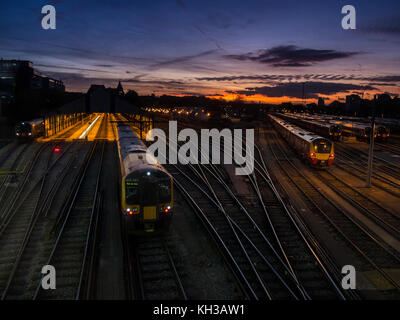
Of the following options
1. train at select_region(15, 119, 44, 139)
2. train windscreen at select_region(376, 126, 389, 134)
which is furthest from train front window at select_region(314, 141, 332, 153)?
train at select_region(15, 119, 44, 139)

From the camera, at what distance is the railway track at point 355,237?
10.1m

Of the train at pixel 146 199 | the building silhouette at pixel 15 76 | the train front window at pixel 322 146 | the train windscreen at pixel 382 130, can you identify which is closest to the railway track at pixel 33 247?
the train at pixel 146 199

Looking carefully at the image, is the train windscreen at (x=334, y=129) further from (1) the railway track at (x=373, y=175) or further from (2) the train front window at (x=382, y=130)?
(1) the railway track at (x=373, y=175)

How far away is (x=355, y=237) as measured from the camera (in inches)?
496

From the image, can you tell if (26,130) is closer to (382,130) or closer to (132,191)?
(132,191)

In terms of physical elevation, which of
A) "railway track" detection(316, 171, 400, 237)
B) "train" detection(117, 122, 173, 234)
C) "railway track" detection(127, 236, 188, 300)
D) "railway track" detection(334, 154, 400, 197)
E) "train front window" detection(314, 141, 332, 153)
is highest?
"train front window" detection(314, 141, 332, 153)

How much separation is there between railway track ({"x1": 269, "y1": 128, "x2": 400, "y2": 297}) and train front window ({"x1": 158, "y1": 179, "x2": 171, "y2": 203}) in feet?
22.8

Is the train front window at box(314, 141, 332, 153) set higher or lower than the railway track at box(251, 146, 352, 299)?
higher

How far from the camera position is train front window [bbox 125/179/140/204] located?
11.1 meters

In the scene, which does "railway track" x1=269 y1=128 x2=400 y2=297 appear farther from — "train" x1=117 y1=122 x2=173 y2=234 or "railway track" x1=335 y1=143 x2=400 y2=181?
"railway track" x1=335 y1=143 x2=400 y2=181

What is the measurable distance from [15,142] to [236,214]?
34916 mm

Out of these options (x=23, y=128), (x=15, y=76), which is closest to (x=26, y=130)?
(x=23, y=128)

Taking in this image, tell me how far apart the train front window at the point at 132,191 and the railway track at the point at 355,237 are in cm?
798
